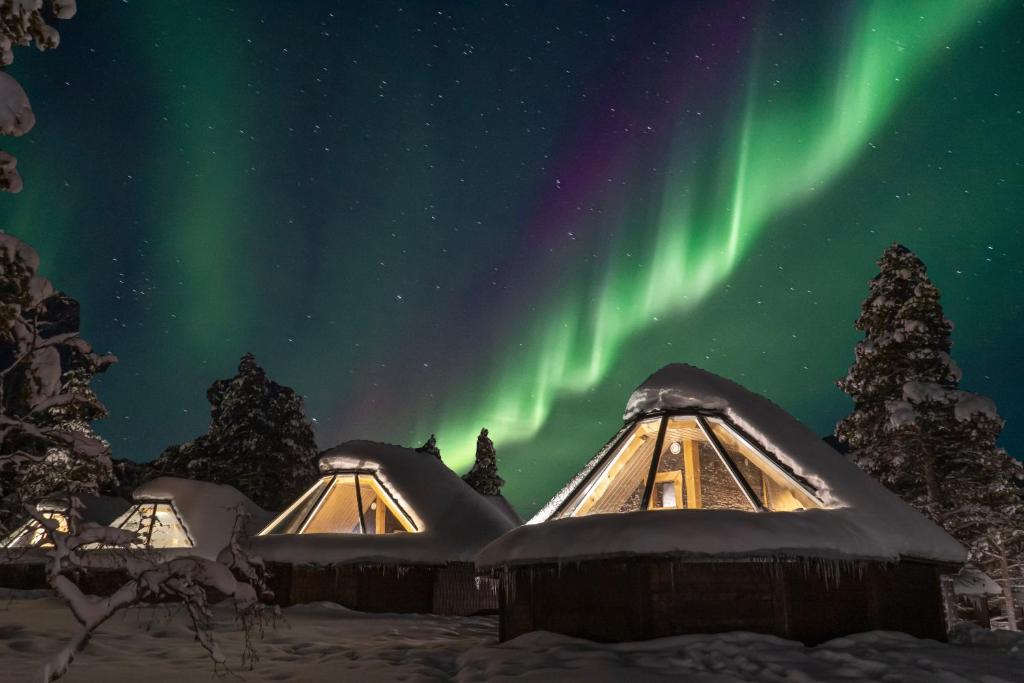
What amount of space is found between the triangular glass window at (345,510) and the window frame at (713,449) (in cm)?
717

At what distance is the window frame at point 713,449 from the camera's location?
1074 cm

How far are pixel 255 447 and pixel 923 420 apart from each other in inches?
1152

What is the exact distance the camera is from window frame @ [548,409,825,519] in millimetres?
10740

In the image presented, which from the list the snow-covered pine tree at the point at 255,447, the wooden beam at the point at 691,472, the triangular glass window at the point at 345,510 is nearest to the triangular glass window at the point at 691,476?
the wooden beam at the point at 691,472

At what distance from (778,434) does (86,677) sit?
30.5ft

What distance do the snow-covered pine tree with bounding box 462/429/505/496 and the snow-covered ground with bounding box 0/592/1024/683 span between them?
1265 inches

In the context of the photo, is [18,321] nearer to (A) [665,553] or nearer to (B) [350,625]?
(A) [665,553]

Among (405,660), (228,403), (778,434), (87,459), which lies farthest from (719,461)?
(228,403)

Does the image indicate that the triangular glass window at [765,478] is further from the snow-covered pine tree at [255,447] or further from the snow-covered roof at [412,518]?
the snow-covered pine tree at [255,447]

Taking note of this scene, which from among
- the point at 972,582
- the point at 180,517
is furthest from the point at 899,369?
the point at 180,517

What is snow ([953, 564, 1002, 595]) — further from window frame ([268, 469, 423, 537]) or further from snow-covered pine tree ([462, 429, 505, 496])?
snow-covered pine tree ([462, 429, 505, 496])

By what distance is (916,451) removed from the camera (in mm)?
19625

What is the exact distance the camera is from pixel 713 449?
1142 centimetres

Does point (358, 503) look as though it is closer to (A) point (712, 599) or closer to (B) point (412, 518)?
(B) point (412, 518)
